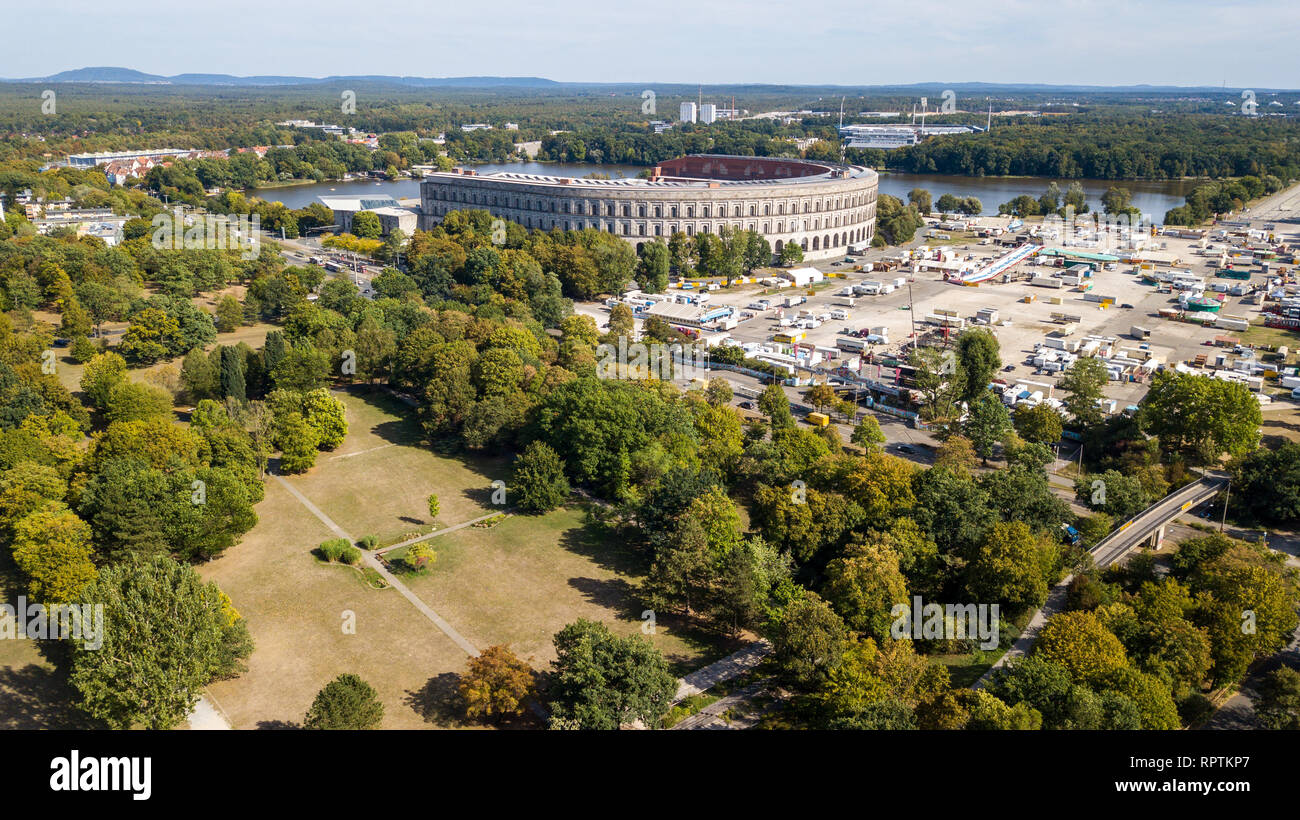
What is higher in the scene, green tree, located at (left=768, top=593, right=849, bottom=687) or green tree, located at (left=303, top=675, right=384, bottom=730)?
green tree, located at (left=768, top=593, right=849, bottom=687)

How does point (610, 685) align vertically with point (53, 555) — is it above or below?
below

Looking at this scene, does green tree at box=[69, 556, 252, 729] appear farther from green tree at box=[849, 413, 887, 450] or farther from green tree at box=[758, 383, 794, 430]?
green tree at box=[849, 413, 887, 450]

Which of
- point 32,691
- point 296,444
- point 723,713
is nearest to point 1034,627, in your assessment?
point 723,713

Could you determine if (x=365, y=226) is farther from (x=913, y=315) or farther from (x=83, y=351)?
(x=913, y=315)

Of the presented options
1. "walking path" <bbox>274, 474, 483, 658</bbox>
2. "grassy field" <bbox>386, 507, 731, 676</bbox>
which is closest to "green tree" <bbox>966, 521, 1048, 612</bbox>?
"grassy field" <bbox>386, 507, 731, 676</bbox>

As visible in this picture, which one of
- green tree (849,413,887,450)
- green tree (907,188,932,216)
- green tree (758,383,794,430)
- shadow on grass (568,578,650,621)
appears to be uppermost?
green tree (907,188,932,216)

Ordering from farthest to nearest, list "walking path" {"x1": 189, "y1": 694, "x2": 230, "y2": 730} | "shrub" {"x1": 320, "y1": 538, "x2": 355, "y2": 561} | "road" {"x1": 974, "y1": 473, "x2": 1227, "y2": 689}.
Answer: "shrub" {"x1": 320, "y1": 538, "x2": 355, "y2": 561} < "road" {"x1": 974, "y1": 473, "x2": 1227, "y2": 689} < "walking path" {"x1": 189, "y1": 694, "x2": 230, "y2": 730}
